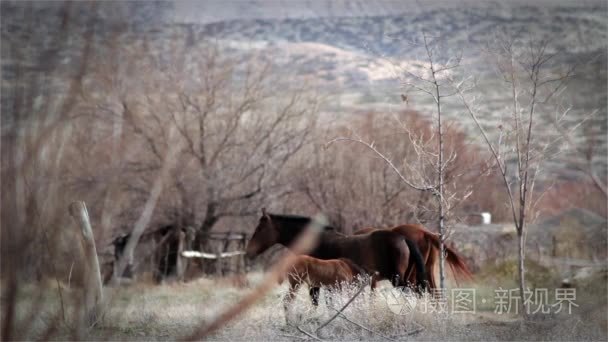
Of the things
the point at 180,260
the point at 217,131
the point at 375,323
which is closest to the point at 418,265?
the point at 375,323

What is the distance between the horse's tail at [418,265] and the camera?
330 inches

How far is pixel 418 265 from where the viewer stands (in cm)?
845

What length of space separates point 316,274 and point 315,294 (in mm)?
200

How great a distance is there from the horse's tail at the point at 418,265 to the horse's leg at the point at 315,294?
115 centimetres

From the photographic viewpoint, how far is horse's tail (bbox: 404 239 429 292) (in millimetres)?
8391

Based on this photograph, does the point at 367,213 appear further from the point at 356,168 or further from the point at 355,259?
the point at 355,259

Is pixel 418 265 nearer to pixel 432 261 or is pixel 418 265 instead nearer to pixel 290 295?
pixel 432 261

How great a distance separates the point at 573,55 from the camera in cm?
1761

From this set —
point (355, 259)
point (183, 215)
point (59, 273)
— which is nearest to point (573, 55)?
point (183, 215)

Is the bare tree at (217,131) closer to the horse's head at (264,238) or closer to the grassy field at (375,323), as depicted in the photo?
the horse's head at (264,238)

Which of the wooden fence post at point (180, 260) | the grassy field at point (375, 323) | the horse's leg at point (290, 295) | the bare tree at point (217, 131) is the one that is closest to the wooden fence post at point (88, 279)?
A: the grassy field at point (375, 323)

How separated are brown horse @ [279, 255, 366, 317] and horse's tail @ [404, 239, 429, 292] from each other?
71cm

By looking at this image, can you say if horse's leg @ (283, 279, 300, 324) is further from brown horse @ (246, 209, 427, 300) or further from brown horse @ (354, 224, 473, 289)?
brown horse @ (354, 224, 473, 289)

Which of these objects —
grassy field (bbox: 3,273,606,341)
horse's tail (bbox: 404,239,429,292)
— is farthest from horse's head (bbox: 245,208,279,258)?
horse's tail (bbox: 404,239,429,292)
